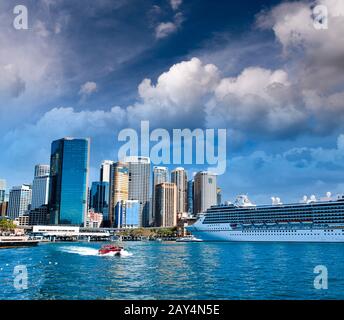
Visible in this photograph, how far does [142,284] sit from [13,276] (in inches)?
513

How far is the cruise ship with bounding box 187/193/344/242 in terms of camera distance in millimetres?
101188

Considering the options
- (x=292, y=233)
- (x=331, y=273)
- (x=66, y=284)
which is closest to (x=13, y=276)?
(x=66, y=284)

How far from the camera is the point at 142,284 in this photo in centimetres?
3080

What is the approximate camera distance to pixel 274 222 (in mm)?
108625

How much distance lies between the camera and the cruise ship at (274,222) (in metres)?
101

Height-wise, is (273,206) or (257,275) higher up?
(273,206)

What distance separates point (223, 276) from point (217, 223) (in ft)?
283
